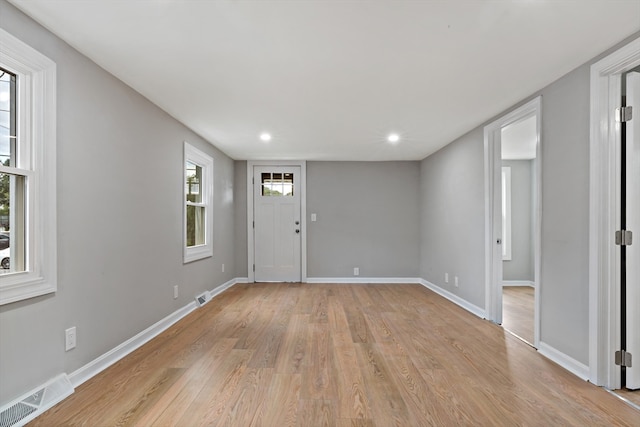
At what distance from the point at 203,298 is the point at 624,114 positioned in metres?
4.36

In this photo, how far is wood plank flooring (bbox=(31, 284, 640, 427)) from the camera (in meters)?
1.76

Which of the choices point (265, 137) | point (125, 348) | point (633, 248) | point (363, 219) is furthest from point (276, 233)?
point (633, 248)

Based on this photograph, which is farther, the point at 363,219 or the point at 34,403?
the point at 363,219

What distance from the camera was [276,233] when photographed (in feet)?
18.9

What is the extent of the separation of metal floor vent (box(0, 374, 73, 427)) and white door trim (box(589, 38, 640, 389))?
130 inches

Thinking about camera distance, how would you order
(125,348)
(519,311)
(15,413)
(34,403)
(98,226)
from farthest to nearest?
(519,311), (125,348), (98,226), (34,403), (15,413)

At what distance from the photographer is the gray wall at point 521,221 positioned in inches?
222

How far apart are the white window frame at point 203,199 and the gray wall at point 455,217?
10.9 feet

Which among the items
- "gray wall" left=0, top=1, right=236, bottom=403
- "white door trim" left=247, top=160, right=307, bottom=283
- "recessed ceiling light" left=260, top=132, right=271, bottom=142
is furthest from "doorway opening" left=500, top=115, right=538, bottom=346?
"gray wall" left=0, top=1, right=236, bottom=403

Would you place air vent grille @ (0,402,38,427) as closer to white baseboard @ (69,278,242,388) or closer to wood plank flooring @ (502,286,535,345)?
white baseboard @ (69,278,242,388)

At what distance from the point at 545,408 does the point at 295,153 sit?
13.9 ft

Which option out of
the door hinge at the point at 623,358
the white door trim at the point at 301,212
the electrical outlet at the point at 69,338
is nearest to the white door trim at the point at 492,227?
the door hinge at the point at 623,358

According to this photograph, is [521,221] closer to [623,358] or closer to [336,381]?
[623,358]

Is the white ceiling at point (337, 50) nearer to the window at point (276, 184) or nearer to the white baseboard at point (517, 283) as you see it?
the window at point (276, 184)
